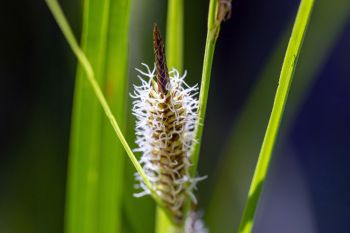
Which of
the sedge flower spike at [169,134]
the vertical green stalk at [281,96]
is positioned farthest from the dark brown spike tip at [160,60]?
the vertical green stalk at [281,96]

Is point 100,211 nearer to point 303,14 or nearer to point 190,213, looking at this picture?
point 190,213

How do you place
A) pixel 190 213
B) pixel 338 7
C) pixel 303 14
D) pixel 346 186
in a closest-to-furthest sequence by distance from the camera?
pixel 303 14 → pixel 190 213 → pixel 338 7 → pixel 346 186

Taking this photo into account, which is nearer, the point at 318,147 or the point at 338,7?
the point at 338,7

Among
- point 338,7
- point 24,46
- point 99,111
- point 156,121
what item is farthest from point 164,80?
point 24,46

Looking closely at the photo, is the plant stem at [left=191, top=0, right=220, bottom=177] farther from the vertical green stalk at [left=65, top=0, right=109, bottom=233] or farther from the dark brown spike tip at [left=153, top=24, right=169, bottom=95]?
the vertical green stalk at [left=65, top=0, right=109, bottom=233]

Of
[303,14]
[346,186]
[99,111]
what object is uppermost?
[303,14]

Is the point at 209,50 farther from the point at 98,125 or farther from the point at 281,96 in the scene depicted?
the point at 98,125

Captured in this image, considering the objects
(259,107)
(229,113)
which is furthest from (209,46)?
(229,113)

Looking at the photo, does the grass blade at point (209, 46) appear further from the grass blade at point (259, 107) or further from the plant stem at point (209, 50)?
the grass blade at point (259, 107)
